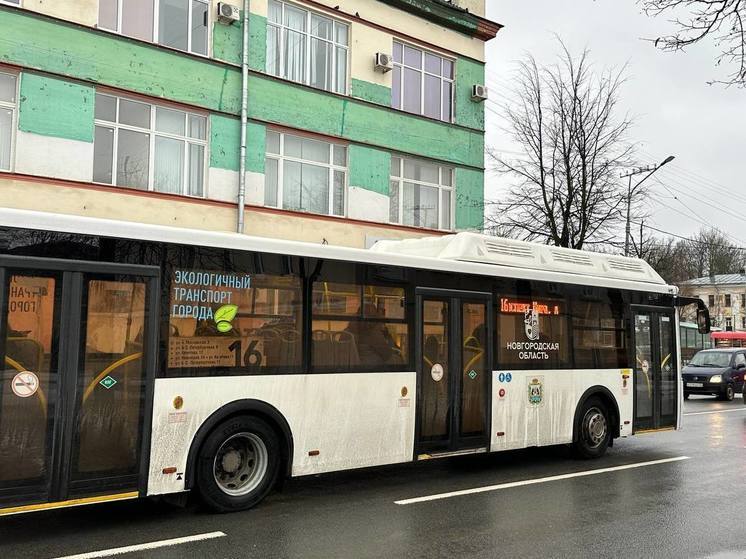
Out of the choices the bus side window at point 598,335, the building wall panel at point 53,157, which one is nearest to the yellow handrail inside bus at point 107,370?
the bus side window at point 598,335

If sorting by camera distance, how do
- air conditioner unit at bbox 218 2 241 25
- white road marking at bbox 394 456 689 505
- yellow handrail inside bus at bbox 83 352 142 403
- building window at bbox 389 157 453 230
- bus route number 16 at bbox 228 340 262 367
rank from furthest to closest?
building window at bbox 389 157 453 230, air conditioner unit at bbox 218 2 241 25, white road marking at bbox 394 456 689 505, bus route number 16 at bbox 228 340 262 367, yellow handrail inside bus at bbox 83 352 142 403

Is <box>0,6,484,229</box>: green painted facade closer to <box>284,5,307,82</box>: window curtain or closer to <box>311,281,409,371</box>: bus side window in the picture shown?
<box>284,5,307,82</box>: window curtain

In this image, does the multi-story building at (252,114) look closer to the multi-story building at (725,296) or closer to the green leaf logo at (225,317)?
the green leaf logo at (225,317)

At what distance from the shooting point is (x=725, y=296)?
324 feet

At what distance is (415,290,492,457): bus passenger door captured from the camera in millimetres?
8734

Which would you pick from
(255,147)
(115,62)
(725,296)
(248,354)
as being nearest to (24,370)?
(248,354)

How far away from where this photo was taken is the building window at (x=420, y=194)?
20.0 meters

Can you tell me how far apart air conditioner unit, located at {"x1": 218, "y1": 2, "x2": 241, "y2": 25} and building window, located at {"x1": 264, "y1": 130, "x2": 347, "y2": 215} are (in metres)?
2.66

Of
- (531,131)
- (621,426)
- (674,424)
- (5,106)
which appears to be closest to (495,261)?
(621,426)

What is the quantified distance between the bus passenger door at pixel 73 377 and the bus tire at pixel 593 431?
667cm

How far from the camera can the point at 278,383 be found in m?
7.44

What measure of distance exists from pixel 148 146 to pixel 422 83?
8.37 metres

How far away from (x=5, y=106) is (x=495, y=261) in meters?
10.1

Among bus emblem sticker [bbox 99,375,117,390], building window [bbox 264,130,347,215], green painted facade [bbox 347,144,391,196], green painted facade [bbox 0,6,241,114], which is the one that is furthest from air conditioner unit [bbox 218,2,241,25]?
bus emblem sticker [bbox 99,375,117,390]
